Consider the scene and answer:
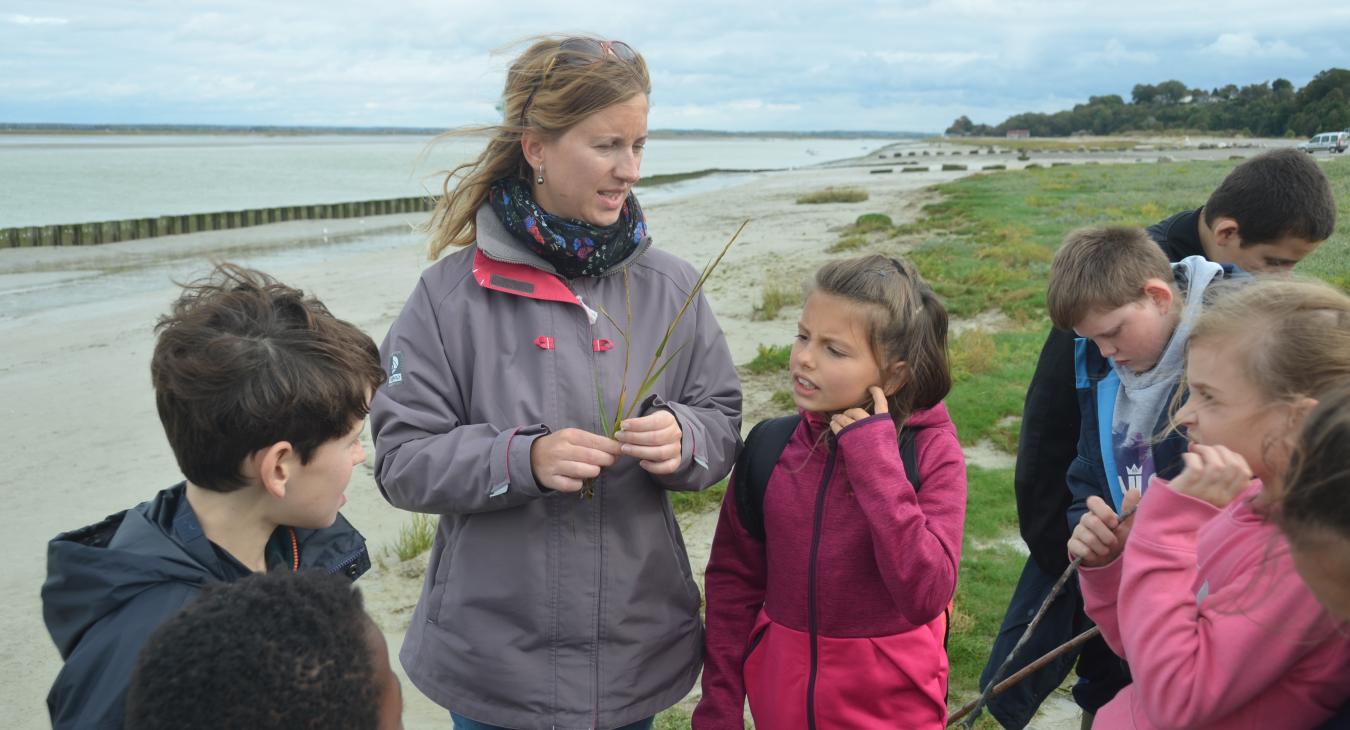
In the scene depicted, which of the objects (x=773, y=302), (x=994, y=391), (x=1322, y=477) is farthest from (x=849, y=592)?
(x=773, y=302)

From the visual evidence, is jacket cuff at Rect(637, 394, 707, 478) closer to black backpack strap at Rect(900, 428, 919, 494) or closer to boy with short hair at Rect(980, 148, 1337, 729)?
black backpack strap at Rect(900, 428, 919, 494)

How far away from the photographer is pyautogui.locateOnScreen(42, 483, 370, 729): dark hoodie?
5.63 ft

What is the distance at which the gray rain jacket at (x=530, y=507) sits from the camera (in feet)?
7.93

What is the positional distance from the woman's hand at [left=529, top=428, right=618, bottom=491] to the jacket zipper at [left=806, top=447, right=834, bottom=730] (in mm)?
570

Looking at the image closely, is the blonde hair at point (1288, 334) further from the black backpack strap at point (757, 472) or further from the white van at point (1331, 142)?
the white van at point (1331, 142)

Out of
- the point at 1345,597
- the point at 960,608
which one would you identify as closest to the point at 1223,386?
the point at 1345,597

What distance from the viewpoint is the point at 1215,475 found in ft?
5.99

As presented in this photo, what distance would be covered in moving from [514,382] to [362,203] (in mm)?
39266

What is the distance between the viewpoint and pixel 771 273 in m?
14.9

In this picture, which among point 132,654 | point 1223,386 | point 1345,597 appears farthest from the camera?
point 1223,386

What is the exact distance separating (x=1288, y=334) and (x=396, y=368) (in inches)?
77.1

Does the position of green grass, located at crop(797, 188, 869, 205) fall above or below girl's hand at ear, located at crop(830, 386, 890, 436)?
below

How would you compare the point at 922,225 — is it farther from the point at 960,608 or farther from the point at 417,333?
the point at 417,333

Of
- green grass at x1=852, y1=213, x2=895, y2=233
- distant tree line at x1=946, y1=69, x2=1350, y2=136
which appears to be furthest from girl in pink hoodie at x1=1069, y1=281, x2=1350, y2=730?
distant tree line at x1=946, y1=69, x2=1350, y2=136
